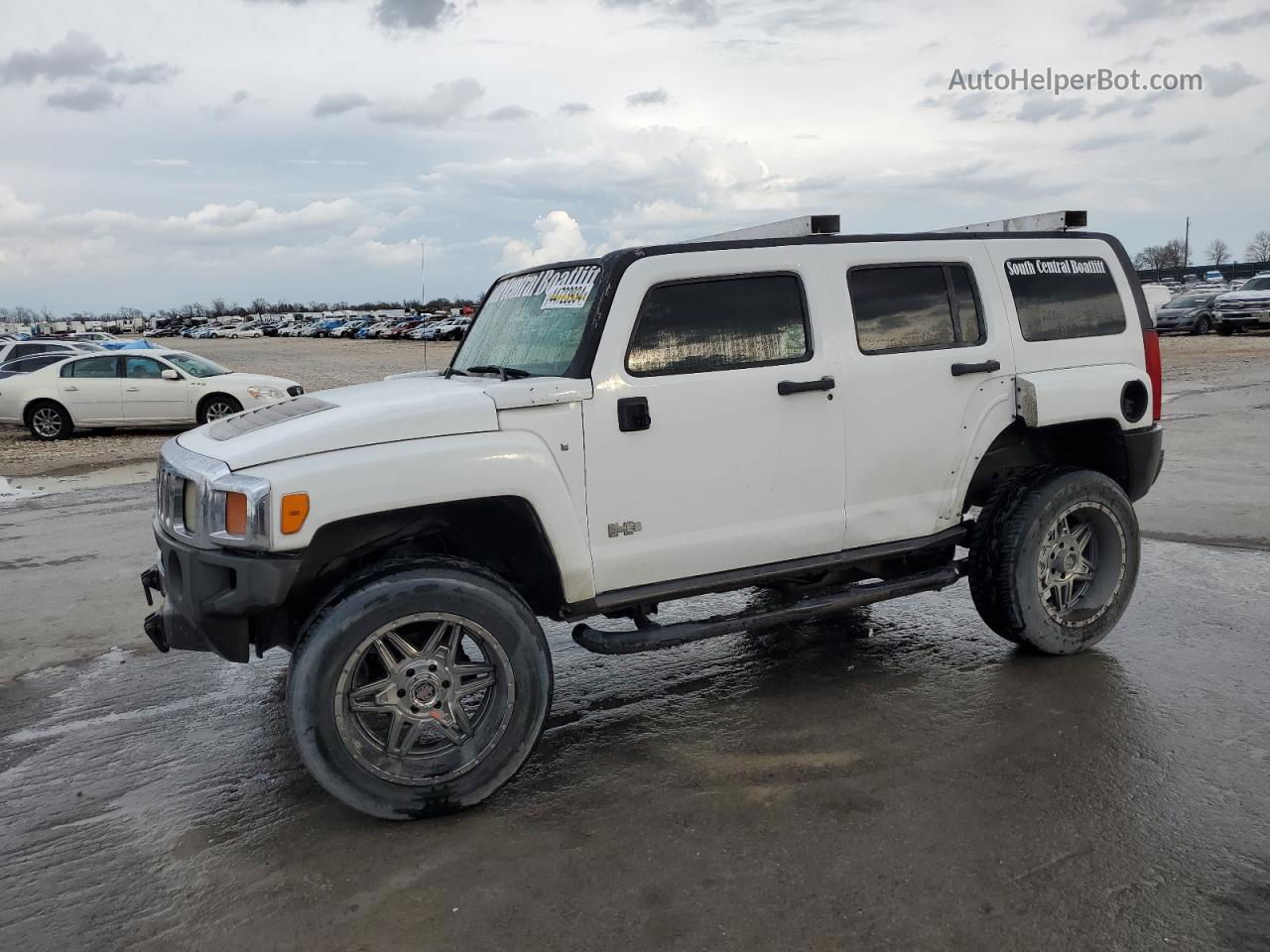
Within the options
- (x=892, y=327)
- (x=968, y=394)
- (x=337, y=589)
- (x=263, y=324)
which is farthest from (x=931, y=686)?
(x=263, y=324)

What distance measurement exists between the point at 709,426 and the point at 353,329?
255ft

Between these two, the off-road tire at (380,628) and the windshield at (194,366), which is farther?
the windshield at (194,366)

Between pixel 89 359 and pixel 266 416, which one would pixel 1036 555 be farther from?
pixel 89 359

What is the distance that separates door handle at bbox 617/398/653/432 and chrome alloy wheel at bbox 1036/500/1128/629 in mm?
2183

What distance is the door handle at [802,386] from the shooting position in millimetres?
4391

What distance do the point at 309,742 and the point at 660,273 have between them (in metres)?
2.20

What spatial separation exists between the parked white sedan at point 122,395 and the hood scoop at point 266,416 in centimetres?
1309

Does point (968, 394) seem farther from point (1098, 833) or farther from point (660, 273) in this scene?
point (1098, 833)

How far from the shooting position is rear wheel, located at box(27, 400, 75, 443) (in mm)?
17172

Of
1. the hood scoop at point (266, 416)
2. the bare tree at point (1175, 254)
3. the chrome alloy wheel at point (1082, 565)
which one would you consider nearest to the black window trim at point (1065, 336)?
the chrome alloy wheel at point (1082, 565)

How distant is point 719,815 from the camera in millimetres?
3725

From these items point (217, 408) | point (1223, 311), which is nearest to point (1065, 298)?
point (217, 408)

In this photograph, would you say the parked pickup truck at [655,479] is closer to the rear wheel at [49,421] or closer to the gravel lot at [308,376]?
the gravel lot at [308,376]

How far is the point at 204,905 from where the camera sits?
10.8 feet
